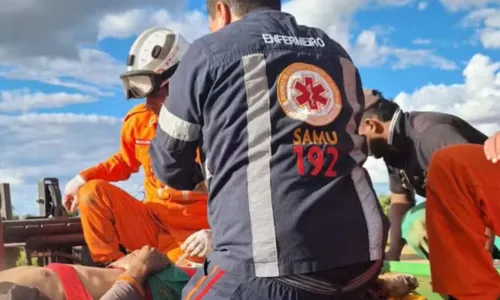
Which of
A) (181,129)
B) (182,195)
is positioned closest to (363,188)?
(181,129)

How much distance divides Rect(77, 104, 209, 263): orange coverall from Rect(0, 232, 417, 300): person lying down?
2.38ft

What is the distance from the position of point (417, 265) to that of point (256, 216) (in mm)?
1974

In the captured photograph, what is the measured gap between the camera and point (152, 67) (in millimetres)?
4066

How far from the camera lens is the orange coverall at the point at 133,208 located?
3.73 meters

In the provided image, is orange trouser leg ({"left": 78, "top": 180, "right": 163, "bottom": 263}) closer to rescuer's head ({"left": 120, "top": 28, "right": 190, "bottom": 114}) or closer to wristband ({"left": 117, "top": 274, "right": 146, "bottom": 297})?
rescuer's head ({"left": 120, "top": 28, "right": 190, "bottom": 114})

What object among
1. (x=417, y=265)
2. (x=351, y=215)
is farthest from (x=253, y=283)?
(x=417, y=265)

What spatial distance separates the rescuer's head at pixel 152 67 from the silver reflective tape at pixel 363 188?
2.00 meters

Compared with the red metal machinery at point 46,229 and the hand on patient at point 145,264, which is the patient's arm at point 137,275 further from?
the red metal machinery at point 46,229

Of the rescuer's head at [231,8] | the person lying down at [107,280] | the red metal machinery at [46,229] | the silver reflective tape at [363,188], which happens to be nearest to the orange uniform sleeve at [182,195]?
the red metal machinery at [46,229]

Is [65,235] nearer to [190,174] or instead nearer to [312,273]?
[190,174]

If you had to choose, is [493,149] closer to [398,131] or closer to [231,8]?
[231,8]

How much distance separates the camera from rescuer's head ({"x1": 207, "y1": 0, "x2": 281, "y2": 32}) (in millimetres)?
2260

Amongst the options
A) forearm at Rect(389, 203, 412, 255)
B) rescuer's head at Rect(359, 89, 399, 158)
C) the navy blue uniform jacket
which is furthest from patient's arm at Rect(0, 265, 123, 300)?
forearm at Rect(389, 203, 412, 255)

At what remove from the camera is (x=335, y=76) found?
2168 millimetres
